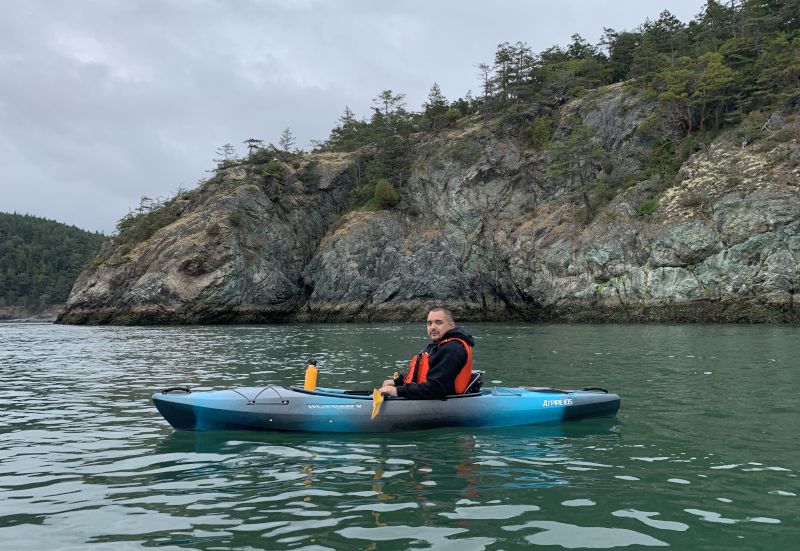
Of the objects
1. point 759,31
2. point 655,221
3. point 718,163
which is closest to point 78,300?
point 655,221

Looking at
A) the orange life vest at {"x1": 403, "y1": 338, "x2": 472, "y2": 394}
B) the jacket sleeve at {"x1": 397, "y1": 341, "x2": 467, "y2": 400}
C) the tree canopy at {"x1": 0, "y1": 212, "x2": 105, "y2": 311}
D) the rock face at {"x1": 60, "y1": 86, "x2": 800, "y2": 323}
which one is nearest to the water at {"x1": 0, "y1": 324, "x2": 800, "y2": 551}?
the jacket sleeve at {"x1": 397, "y1": 341, "x2": 467, "y2": 400}

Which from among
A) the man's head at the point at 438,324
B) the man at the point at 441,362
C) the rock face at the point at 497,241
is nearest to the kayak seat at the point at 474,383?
the man at the point at 441,362

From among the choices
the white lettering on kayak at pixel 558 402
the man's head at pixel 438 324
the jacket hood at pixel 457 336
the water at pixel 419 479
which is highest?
the man's head at pixel 438 324

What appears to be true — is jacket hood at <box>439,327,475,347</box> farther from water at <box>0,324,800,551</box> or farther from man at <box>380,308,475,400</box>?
water at <box>0,324,800,551</box>

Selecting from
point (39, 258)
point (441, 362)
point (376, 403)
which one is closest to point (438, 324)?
point (441, 362)

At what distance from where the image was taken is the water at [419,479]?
186 inches

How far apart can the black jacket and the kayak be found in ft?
0.43

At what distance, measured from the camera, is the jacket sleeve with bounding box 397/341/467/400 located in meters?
9.06

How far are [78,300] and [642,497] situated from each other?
65.9 m

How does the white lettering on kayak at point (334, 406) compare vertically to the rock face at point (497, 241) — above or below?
below

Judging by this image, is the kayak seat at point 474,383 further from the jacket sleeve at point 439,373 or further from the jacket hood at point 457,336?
the jacket hood at point 457,336

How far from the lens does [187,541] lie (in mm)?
4633

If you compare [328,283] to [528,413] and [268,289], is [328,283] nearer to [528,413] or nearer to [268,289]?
[268,289]

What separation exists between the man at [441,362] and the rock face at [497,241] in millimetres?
32488
